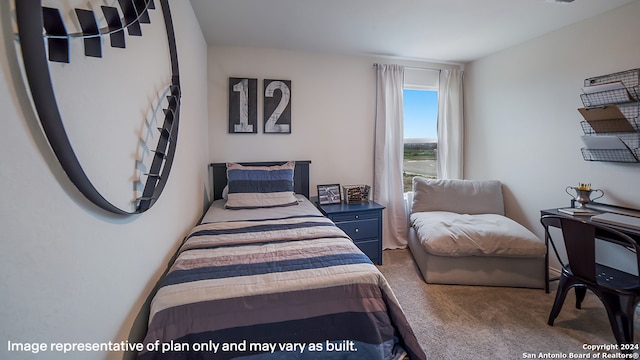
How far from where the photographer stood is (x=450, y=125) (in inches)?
144

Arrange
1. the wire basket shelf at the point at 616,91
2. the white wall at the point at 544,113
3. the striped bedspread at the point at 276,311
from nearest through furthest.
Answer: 1. the striped bedspread at the point at 276,311
2. the wire basket shelf at the point at 616,91
3. the white wall at the point at 544,113

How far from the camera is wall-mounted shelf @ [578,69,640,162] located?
6.87ft

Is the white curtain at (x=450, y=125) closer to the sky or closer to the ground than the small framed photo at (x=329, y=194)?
closer to the sky

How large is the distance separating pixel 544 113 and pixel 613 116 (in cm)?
59

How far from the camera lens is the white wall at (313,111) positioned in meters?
2.99

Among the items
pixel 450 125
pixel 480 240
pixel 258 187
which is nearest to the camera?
pixel 480 240

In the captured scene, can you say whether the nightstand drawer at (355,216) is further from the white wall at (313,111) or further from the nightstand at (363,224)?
the white wall at (313,111)

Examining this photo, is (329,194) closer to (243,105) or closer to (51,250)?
(243,105)

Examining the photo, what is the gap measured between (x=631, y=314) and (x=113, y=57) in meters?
2.91

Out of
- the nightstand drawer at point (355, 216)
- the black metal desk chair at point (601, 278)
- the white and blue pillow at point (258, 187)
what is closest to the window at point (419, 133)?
the nightstand drawer at point (355, 216)

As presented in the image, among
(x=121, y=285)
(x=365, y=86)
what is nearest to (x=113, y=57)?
(x=121, y=285)

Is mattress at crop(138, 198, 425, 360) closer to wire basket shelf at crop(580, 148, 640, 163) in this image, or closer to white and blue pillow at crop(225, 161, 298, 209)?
white and blue pillow at crop(225, 161, 298, 209)

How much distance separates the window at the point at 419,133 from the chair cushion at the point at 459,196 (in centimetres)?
46

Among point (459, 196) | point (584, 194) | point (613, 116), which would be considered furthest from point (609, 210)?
point (459, 196)
